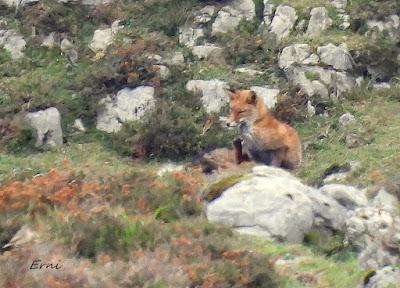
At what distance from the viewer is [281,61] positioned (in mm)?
20047

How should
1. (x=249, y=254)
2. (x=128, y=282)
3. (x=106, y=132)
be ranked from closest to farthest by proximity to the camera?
1. (x=128, y=282)
2. (x=249, y=254)
3. (x=106, y=132)

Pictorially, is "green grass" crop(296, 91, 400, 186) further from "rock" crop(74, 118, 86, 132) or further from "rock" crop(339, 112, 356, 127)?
"rock" crop(74, 118, 86, 132)

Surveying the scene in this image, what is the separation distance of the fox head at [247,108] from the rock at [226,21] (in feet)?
24.4

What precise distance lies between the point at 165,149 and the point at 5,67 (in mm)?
5024

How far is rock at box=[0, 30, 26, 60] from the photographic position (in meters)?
20.1

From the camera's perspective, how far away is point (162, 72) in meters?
19.2

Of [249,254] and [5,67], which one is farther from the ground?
[249,254]

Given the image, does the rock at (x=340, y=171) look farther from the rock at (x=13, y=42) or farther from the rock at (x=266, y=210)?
the rock at (x=13, y=42)

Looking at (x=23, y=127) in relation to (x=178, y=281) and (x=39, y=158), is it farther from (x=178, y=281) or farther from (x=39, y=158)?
(x=178, y=281)

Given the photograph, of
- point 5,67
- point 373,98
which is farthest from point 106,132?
point 373,98

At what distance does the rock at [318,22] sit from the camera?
21.0 metres

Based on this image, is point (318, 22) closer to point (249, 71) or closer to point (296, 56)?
point (296, 56)

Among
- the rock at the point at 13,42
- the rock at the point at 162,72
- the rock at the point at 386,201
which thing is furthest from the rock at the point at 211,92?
the rock at the point at 386,201

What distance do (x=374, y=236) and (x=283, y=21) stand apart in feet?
44.4
